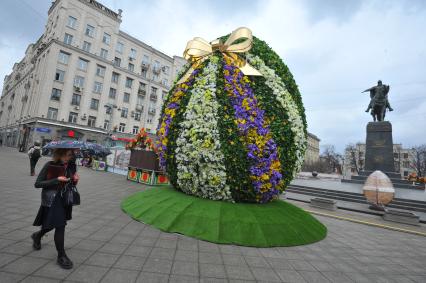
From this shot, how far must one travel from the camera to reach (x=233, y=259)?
176 inches

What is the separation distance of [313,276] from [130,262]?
3.09 metres

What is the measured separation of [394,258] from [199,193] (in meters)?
4.97

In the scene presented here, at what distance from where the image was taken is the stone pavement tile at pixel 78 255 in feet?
12.6

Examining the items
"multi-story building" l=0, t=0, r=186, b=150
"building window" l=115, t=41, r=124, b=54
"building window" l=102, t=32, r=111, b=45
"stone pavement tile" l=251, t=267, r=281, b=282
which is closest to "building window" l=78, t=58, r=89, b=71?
"multi-story building" l=0, t=0, r=186, b=150

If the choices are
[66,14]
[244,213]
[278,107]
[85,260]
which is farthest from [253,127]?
[66,14]

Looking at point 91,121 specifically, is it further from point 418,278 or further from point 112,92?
point 418,278

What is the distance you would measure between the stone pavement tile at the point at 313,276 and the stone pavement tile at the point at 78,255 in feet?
12.0

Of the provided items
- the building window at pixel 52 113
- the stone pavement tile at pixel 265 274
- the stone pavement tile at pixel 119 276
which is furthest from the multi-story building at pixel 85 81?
the stone pavement tile at pixel 265 274

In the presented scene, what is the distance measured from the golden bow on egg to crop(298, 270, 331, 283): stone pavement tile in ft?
15.8

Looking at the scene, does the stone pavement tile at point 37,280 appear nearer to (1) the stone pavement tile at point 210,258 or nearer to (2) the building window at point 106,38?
(1) the stone pavement tile at point 210,258

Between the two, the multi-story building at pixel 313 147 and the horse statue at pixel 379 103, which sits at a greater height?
the multi-story building at pixel 313 147

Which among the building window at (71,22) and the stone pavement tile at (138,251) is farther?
the building window at (71,22)

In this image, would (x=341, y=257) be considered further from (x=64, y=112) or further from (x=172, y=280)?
(x=64, y=112)

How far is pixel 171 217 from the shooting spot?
5969mm
